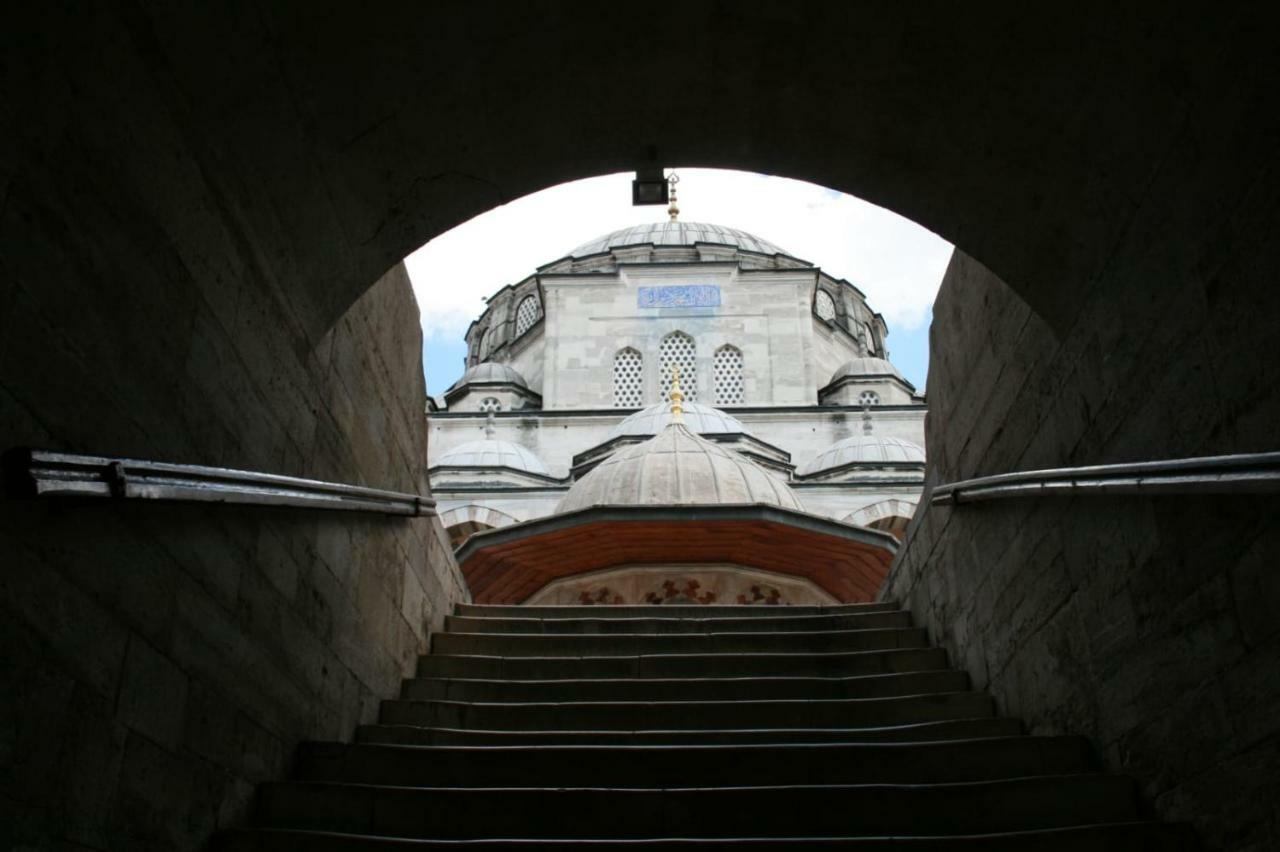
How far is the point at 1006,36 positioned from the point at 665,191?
1989 millimetres

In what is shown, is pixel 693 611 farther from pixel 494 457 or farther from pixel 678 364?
pixel 678 364

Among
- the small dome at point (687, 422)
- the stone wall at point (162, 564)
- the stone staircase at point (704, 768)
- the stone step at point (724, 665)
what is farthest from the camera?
the small dome at point (687, 422)

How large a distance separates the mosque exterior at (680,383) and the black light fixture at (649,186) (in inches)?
997

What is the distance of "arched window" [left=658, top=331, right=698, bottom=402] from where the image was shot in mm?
39000

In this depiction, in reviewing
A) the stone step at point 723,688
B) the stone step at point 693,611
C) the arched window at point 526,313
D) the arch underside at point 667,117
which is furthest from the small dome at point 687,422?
the arch underside at point 667,117

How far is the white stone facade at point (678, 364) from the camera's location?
37.4 m

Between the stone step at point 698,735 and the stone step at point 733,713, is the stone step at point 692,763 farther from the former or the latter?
the stone step at point 733,713

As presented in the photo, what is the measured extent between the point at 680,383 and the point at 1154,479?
35306 millimetres

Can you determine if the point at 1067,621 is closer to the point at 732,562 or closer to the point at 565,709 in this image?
the point at 565,709

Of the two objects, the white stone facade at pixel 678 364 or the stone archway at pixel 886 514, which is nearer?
the stone archway at pixel 886 514

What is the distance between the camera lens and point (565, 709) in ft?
19.4

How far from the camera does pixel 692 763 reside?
495cm

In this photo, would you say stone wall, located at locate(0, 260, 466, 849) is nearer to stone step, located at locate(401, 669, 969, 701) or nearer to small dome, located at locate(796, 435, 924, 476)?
stone step, located at locate(401, 669, 969, 701)

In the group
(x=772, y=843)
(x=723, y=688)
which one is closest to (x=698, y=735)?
(x=723, y=688)
